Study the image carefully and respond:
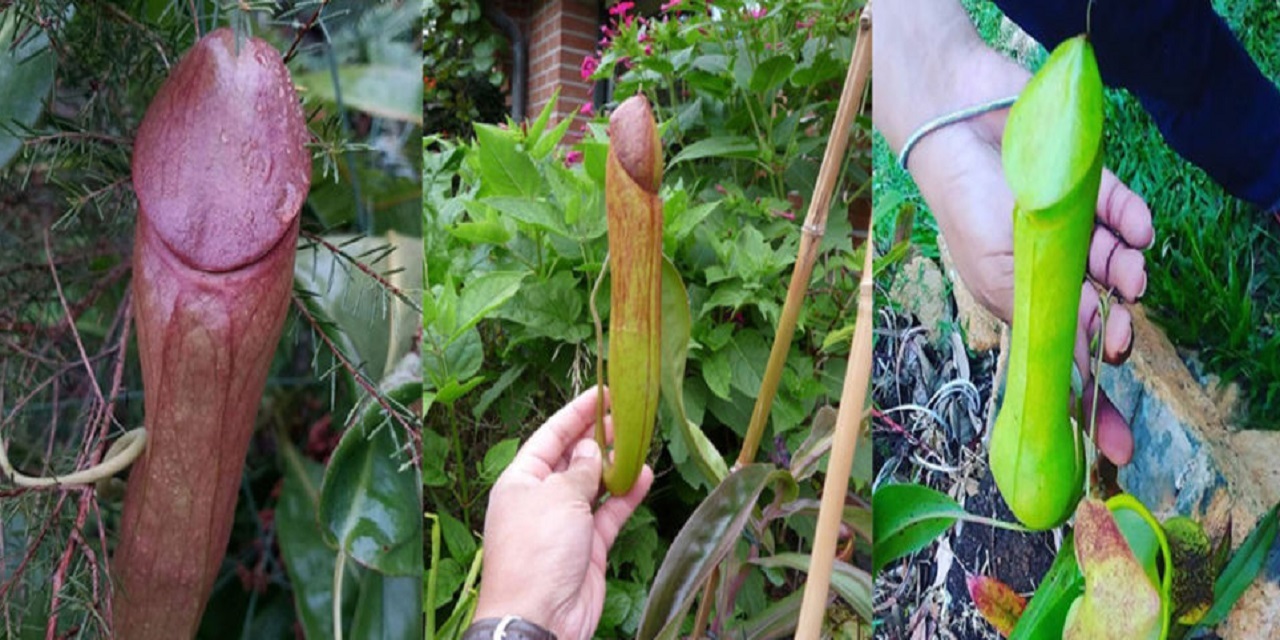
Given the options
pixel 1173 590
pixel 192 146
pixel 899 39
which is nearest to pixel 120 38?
pixel 192 146

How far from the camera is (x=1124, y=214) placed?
0.74 m

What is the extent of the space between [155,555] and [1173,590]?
0.78m

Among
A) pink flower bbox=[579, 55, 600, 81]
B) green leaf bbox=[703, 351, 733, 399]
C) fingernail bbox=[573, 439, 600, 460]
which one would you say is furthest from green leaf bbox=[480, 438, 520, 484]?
pink flower bbox=[579, 55, 600, 81]

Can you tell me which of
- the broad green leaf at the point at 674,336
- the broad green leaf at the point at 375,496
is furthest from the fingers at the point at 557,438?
the broad green leaf at the point at 375,496

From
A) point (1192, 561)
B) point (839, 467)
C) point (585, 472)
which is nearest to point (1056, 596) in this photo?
point (1192, 561)

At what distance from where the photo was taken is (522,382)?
1.11 meters

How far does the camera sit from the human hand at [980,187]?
74 cm

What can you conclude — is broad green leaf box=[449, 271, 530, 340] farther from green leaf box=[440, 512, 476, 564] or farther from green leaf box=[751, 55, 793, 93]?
green leaf box=[751, 55, 793, 93]

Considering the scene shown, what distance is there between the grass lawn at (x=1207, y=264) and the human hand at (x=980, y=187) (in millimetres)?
20

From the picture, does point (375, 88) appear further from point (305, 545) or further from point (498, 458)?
point (498, 458)

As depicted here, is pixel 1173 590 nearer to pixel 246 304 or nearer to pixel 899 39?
pixel 899 39

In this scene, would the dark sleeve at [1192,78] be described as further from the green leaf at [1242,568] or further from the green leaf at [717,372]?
the green leaf at [717,372]

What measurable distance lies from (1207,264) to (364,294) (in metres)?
0.68

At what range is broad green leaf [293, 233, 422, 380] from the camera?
63 centimetres
